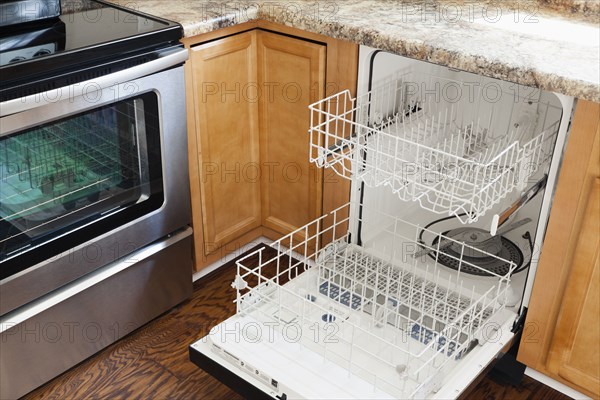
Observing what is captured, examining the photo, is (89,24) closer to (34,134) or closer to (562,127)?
(34,134)

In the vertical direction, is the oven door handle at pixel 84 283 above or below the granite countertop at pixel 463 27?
below

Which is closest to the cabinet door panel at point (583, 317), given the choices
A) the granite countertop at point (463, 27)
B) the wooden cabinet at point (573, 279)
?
the wooden cabinet at point (573, 279)

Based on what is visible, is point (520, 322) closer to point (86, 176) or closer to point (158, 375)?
point (158, 375)

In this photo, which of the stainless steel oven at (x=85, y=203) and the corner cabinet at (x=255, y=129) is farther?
the corner cabinet at (x=255, y=129)

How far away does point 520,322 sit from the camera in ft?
5.38

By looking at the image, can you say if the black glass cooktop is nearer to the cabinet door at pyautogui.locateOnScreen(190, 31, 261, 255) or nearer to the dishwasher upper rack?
the cabinet door at pyautogui.locateOnScreen(190, 31, 261, 255)

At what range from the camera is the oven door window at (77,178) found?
1.52 metres

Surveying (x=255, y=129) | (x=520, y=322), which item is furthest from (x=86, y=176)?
(x=520, y=322)

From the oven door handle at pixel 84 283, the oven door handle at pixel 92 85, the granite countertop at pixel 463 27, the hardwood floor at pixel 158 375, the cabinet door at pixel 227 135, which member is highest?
the granite countertop at pixel 463 27

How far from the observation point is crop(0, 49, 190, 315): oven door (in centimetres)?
149

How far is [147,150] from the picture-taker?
1.73 m

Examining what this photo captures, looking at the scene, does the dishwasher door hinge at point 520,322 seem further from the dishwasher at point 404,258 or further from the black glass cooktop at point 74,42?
the black glass cooktop at point 74,42

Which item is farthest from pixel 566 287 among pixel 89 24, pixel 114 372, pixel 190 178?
pixel 89 24

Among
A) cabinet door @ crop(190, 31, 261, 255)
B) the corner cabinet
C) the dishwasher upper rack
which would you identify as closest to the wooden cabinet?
the dishwasher upper rack
